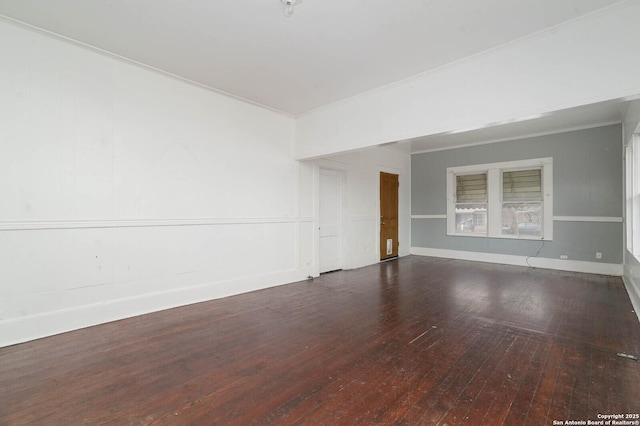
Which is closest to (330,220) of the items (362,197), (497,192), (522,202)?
(362,197)

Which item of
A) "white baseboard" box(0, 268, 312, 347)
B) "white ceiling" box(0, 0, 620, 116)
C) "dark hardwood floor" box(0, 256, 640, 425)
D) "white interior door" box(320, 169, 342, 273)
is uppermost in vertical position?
"white ceiling" box(0, 0, 620, 116)

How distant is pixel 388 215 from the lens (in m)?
7.64

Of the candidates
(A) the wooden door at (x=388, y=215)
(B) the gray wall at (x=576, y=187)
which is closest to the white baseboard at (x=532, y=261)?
(B) the gray wall at (x=576, y=187)

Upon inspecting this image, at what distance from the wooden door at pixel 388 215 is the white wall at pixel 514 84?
335 centimetres

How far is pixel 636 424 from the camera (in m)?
1.70

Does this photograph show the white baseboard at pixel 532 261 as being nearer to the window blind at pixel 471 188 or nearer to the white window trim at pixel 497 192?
the white window trim at pixel 497 192

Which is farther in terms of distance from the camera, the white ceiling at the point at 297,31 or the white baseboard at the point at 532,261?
the white baseboard at the point at 532,261

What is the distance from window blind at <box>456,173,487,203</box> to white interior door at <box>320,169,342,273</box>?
11.6 ft

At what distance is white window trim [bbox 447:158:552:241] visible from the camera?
250 inches

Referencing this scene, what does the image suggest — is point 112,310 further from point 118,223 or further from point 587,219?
point 587,219

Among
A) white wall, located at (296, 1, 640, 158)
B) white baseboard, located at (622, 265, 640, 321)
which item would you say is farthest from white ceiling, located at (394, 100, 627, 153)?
white baseboard, located at (622, 265, 640, 321)

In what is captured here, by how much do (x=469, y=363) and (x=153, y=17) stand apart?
13.5 ft

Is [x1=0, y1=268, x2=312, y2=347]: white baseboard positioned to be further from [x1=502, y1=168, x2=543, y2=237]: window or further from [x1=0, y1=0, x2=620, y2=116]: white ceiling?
[x1=502, y1=168, x2=543, y2=237]: window

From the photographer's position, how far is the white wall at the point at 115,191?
285 cm
